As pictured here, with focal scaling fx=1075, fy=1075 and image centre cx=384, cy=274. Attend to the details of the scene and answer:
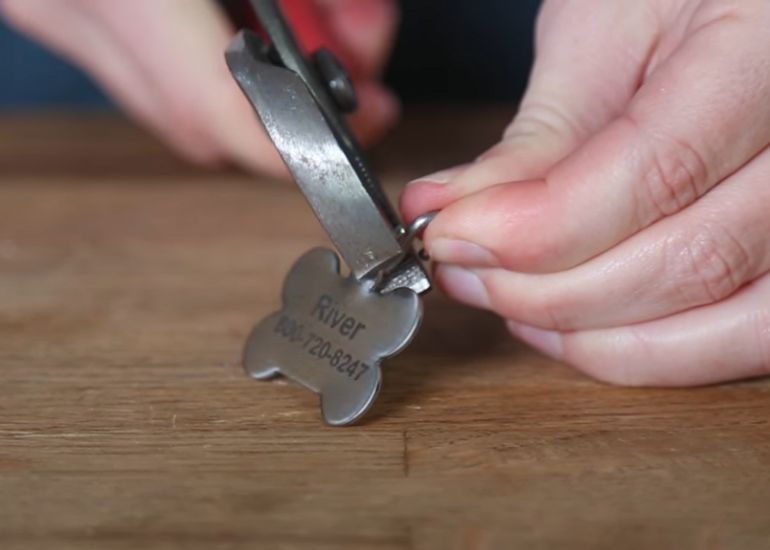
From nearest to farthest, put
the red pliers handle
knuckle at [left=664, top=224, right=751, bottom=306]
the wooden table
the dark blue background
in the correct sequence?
1. the wooden table
2. knuckle at [left=664, top=224, right=751, bottom=306]
3. the red pliers handle
4. the dark blue background

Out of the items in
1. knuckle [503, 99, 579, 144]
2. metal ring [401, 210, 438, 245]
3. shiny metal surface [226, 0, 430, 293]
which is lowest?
knuckle [503, 99, 579, 144]

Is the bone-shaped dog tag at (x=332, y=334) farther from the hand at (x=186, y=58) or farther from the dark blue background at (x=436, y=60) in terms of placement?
the dark blue background at (x=436, y=60)

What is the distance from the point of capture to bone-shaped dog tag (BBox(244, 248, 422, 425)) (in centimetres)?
66

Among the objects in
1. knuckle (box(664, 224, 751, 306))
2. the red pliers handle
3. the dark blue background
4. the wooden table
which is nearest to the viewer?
the wooden table

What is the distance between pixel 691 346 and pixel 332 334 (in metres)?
0.23

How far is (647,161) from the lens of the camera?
25.8 inches

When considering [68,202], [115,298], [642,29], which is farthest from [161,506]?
[68,202]

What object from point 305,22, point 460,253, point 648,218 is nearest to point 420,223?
point 460,253

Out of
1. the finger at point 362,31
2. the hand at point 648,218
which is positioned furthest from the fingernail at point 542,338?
the finger at point 362,31

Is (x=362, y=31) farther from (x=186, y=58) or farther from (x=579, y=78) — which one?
(x=579, y=78)

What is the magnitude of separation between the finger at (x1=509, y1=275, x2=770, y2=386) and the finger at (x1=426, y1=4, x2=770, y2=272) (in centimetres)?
7

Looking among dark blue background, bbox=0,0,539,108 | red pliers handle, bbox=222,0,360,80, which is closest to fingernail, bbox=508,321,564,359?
red pliers handle, bbox=222,0,360,80

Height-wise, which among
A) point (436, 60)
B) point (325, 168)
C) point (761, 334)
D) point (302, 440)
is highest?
point (325, 168)

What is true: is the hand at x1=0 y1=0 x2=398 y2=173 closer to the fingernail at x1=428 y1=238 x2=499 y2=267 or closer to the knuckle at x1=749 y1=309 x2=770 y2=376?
the fingernail at x1=428 y1=238 x2=499 y2=267
